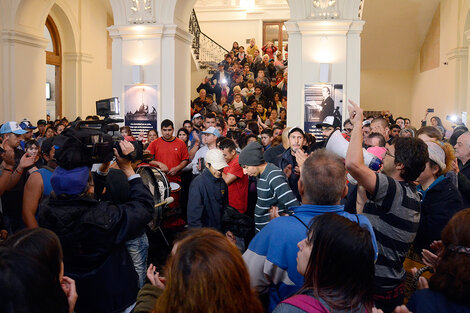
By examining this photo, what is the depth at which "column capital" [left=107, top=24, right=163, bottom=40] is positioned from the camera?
9.76 metres

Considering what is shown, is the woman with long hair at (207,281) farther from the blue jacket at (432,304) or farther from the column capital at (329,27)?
the column capital at (329,27)

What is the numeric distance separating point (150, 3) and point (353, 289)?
9410mm

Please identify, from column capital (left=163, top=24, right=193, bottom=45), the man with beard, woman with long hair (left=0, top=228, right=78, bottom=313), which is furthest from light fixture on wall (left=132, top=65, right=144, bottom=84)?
woman with long hair (left=0, top=228, right=78, bottom=313)

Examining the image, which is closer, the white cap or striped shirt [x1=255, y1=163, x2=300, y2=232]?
the white cap

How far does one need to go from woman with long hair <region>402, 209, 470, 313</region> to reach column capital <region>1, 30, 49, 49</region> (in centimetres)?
1182

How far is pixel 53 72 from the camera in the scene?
49.1 feet

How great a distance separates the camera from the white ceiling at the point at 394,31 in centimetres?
1545

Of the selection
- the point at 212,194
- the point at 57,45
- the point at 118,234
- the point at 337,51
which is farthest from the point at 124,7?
the point at 118,234

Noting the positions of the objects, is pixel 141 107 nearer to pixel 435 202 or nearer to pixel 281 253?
pixel 435 202

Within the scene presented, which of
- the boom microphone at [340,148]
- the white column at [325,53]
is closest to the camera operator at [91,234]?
the boom microphone at [340,148]

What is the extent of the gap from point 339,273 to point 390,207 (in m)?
0.94

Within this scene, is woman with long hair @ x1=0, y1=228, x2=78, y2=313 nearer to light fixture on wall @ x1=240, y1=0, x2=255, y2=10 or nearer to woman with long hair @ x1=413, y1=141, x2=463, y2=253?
woman with long hair @ x1=413, y1=141, x2=463, y2=253

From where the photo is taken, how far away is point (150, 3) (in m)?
9.78

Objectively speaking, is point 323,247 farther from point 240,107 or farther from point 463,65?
point 463,65
